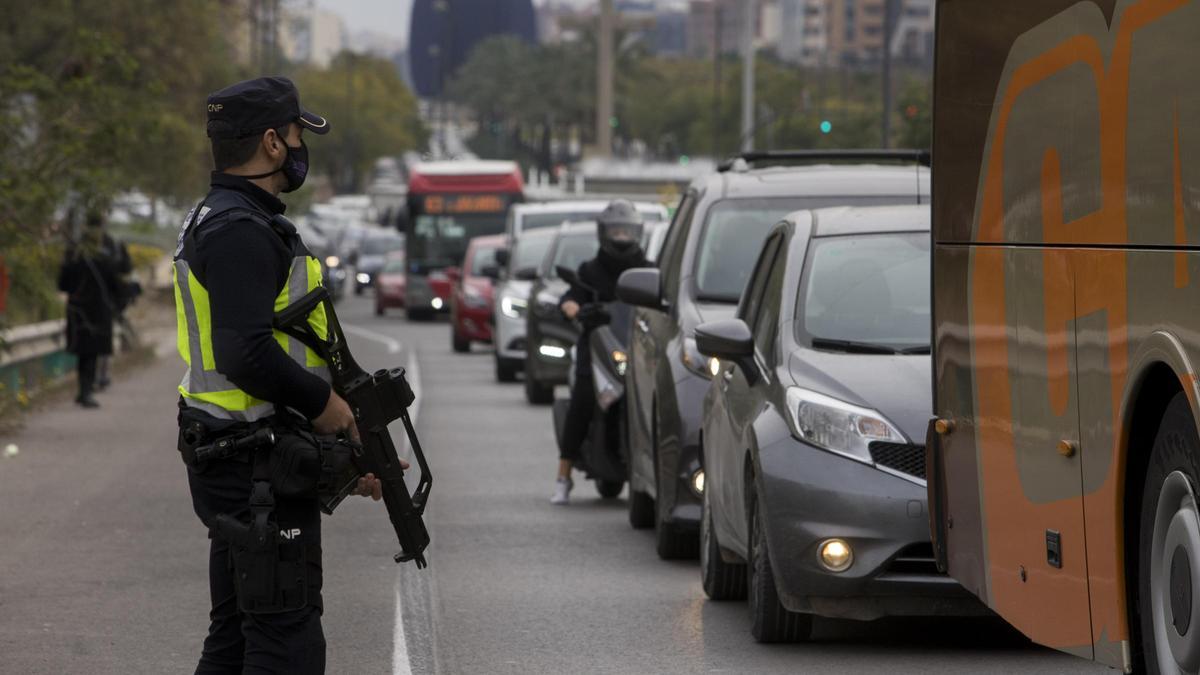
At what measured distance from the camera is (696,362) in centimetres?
1109

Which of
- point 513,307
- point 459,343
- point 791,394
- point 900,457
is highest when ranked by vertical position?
point 791,394

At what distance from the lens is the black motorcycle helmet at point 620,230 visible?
14.2 metres

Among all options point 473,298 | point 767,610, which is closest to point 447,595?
point 767,610

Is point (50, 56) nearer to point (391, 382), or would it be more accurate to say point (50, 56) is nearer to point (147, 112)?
point (147, 112)

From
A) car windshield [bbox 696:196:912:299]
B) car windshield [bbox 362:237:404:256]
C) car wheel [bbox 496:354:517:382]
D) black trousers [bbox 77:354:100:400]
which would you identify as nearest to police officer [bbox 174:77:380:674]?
car windshield [bbox 696:196:912:299]

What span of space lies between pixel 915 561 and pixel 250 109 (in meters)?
3.52

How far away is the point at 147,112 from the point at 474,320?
10.9 metres

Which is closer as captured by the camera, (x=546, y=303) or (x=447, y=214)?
(x=546, y=303)

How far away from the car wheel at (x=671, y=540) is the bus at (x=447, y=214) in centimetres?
3580

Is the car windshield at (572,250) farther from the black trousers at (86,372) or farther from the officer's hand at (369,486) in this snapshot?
the officer's hand at (369,486)

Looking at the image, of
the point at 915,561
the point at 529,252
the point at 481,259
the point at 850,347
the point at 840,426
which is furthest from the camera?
the point at 481,259

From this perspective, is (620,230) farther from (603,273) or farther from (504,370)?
(504,370)

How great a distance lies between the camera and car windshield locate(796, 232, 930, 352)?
9242 millimetres

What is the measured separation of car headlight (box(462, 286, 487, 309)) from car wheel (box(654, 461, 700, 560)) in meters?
22.2
